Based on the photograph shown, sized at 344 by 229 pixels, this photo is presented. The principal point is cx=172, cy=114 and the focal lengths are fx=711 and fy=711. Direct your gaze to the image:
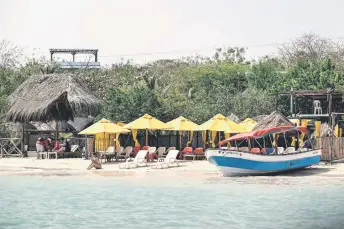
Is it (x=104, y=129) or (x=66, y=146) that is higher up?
(x=104, y=129)

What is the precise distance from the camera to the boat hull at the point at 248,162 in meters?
25.9

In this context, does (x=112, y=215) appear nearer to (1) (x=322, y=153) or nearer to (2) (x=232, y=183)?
(2) (x=232, y=183)

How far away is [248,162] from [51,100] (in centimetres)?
1489

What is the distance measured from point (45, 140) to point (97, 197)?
15.6 m

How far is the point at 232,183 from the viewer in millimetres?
24375

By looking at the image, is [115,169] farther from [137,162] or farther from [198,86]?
[198,86]

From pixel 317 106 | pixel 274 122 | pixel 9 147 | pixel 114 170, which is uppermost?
pixel 317 106

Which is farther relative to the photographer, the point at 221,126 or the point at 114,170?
the point at 221,126

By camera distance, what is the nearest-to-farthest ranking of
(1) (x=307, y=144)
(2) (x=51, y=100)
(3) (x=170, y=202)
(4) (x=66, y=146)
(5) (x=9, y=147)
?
(3) (x=170, y=202) → (1) (x=307, y=144) → (4) (x=66, y=146) → (2) (x=51, y=100) → (5) (x=9, y=147)

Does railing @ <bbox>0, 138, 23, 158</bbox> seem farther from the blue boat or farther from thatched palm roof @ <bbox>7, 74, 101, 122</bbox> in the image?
the blue boat

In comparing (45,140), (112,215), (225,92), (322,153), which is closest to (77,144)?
(45,140)

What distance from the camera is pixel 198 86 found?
51.8m

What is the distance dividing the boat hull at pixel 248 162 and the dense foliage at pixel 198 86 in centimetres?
1311

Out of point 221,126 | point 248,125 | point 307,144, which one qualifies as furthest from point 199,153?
point 307,144
